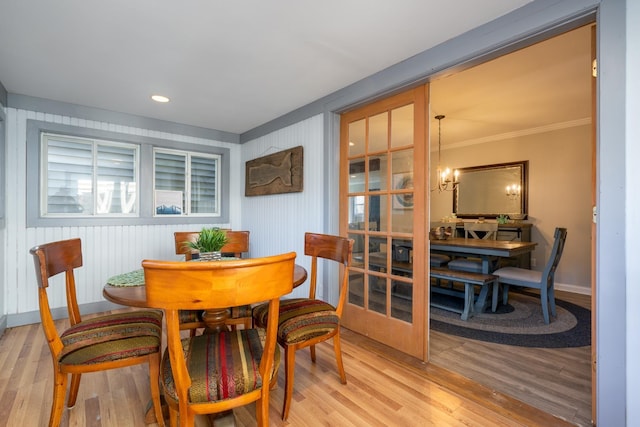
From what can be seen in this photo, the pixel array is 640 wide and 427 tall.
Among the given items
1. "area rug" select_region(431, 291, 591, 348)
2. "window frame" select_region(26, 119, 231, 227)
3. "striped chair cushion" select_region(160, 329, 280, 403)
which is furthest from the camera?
"window frame" select_region(26, 119, 231, 227)

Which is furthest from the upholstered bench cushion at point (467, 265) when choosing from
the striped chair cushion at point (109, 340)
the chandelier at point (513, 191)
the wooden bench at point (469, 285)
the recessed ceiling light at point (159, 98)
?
the recessed ceiling light at point (159, 98)

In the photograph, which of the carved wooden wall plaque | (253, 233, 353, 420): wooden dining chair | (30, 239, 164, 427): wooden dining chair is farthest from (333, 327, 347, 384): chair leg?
the carved wooden wall plaque

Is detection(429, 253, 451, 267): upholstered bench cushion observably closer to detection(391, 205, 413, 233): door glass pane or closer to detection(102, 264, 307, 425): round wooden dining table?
detection(391, 205, 413, 233): door glass pane

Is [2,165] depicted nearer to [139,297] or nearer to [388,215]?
[139,297]

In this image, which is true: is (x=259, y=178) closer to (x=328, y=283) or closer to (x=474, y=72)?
(x=328, y=283)

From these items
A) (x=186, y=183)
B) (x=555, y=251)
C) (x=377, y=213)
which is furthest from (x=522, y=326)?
(x=186, y=183)

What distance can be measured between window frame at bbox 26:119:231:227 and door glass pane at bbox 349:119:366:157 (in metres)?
2.27

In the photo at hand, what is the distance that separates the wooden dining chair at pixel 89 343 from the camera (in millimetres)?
1377

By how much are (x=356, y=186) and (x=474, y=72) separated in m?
1.53

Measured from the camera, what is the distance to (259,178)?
3943 millimetres

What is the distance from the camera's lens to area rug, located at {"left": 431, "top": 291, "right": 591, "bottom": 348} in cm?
262

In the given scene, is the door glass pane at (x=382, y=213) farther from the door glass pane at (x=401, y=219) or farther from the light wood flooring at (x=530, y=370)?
the light wood flooring at (x=530, y=370)

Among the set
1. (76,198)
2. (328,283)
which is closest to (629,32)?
(328,283)

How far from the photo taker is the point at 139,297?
56.4 inches
